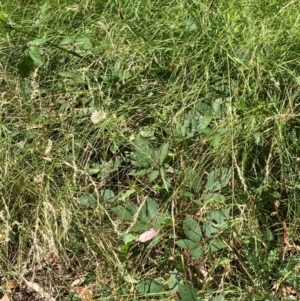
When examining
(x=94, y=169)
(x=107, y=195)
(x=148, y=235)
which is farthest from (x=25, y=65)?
(x=148, y=235)

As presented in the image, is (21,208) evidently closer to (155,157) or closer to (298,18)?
(155,157)

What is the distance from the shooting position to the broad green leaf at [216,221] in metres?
2.06

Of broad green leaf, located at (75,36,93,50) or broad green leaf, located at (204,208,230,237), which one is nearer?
broad green leaf, located at (204,208,230,237)

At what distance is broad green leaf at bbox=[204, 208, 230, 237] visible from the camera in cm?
206

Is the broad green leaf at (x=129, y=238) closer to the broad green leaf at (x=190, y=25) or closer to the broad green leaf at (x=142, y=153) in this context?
the broad green leaf at (x=142, y=153)

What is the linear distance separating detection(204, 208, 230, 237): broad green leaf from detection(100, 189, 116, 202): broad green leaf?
1.15 feet

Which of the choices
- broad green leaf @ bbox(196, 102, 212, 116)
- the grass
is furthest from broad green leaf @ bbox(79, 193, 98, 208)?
broad green leaf @ bbox(196, 102, 212, 116)

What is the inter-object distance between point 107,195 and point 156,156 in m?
0.21

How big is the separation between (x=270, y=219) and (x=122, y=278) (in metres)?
0.50

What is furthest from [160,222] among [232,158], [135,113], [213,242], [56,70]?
[56,70]

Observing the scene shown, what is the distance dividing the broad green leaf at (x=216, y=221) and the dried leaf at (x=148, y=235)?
158 millimetres

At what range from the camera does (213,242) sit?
6.72 feet

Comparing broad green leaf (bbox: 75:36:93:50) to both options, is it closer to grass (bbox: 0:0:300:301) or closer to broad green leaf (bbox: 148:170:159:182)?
grass (bbox: 0:0:300:301)

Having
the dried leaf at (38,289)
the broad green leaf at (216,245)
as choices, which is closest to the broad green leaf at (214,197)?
the broad green leaf at (216,245)
